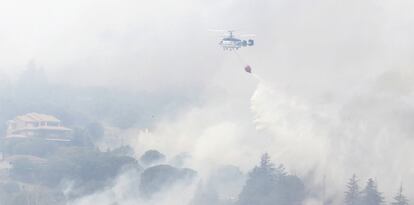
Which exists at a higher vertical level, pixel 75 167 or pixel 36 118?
pixel 36 118

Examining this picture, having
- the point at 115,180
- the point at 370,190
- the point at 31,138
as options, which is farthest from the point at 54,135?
the point at 370,190

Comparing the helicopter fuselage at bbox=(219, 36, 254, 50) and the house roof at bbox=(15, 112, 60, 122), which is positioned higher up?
the house roof at bbox=(15, 112, 60, 122)

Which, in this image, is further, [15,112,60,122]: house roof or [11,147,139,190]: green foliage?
[15,112,60,122]: house roof

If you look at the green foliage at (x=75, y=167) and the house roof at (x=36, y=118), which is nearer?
the green foliage at (x=75, y=167)

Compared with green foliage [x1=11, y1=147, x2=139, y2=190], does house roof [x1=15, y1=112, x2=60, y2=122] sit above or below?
above

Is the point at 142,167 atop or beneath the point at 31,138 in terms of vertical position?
beneath

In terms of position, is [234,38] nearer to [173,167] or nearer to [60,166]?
[173,167]

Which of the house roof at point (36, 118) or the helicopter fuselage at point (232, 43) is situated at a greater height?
the house roof at point (36, 118)

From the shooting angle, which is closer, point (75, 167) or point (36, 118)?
point (75, 167)

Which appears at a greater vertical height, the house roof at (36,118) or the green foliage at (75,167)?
the house roof at (36,118)

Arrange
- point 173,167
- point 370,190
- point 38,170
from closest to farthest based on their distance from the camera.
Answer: point 370,190
point 173,167
point 38,170

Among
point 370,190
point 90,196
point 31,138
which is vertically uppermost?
point 31,138
